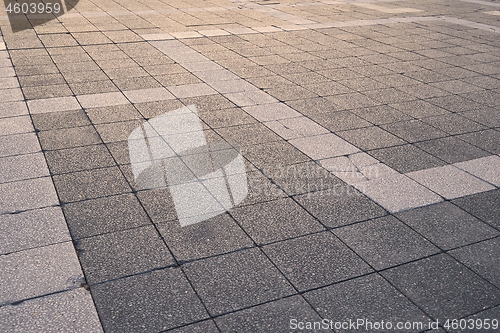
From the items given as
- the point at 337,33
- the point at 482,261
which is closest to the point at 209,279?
the point at 482,261

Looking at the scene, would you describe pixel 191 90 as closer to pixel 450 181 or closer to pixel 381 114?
pixel 381 114

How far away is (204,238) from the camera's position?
4.45 m

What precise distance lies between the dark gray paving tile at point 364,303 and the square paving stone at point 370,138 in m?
2.66

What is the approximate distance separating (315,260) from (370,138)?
2776mm

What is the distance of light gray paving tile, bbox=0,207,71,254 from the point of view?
425 cm

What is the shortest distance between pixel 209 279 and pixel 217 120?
3364 millimetres

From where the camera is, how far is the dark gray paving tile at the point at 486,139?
21.0 feet

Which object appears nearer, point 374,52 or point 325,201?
point 325,201

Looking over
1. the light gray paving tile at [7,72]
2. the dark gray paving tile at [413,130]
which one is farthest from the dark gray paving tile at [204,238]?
the light gray paving tile at [7,72]

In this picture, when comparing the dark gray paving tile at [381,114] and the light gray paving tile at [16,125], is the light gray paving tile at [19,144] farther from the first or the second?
the dark gray paving tile at [381,114]

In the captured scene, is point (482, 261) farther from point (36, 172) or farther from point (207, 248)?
point (36, 172)

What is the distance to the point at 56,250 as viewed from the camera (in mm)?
4176

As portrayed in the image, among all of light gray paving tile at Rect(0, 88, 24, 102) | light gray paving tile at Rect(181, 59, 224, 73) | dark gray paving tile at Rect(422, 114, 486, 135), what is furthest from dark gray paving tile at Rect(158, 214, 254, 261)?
light gray paving tile at Rect(181, 59, 224, 73)

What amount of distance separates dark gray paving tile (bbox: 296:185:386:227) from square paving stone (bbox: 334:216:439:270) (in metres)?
0.12
